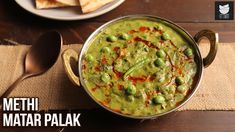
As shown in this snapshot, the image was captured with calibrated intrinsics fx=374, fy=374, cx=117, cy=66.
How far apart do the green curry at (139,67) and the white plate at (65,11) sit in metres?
0.16

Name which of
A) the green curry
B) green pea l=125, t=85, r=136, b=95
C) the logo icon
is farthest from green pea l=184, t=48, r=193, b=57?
the logo icon

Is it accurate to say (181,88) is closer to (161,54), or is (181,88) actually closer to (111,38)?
(161,54)

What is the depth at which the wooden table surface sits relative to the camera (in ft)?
3.91

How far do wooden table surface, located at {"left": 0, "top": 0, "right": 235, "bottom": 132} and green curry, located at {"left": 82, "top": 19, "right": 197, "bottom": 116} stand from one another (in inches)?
3.9

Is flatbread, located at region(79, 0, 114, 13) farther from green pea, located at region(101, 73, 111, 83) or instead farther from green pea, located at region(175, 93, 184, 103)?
green pea, located at region(175, 93, 184, 103)

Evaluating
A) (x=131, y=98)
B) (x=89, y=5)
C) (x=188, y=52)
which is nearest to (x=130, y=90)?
(x=131, y=98)

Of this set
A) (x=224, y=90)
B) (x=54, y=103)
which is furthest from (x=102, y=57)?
(x=224, y=90)

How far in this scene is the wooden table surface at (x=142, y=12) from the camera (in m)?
1.19

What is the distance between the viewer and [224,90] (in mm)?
1274

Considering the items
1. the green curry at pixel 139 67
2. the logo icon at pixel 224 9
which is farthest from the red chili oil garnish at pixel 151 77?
the logo icon at pixel 224 9

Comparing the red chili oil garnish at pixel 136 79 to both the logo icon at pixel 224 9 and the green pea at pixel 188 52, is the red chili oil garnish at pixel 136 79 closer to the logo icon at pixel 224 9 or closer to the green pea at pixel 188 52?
the green pea at pixel 188 52

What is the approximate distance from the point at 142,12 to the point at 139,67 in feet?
1.25

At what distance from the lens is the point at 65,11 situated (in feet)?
4.73

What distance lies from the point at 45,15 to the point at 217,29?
2.16 ft
